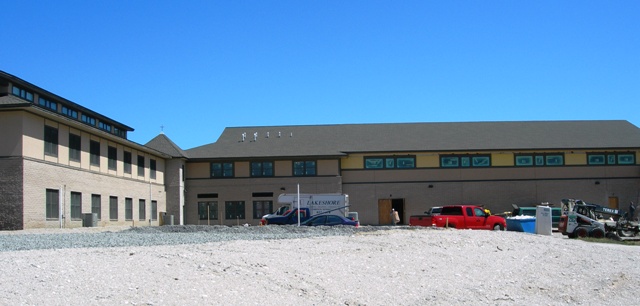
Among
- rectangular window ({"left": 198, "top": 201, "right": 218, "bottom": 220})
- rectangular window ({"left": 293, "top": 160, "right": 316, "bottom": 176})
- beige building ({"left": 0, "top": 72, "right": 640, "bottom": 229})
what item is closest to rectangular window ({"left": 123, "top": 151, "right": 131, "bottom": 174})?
beige building ({"left": 0, "top": 72, "right": 640, "bottom": 229})

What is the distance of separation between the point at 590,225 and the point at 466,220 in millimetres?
6296

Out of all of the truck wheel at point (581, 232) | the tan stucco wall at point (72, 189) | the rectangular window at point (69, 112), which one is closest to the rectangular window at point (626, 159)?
the truck wheel at point (581, 232)

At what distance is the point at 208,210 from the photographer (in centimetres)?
5350

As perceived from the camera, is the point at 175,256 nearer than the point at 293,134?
Yes

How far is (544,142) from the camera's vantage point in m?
55.0

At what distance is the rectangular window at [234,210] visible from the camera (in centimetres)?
5312

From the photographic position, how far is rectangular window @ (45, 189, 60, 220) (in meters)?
35.3

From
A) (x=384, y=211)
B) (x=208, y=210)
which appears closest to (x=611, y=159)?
(x=384, y=211)

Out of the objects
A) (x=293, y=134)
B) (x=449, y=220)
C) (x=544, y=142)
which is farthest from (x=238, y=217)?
(x=544, y=142)

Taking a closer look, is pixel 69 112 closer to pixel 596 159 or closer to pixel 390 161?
pixel 390 161

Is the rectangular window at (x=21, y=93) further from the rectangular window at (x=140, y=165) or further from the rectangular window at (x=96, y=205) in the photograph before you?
the rectangular window at (x=140, y=165)

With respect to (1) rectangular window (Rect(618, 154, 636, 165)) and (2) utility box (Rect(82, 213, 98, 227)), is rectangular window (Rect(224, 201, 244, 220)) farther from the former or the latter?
(1) rectangular window (Rect(618, 154, 636, 165))

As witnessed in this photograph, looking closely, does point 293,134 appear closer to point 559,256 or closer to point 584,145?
point 584,145

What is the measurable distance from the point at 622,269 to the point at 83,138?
30600 mm
